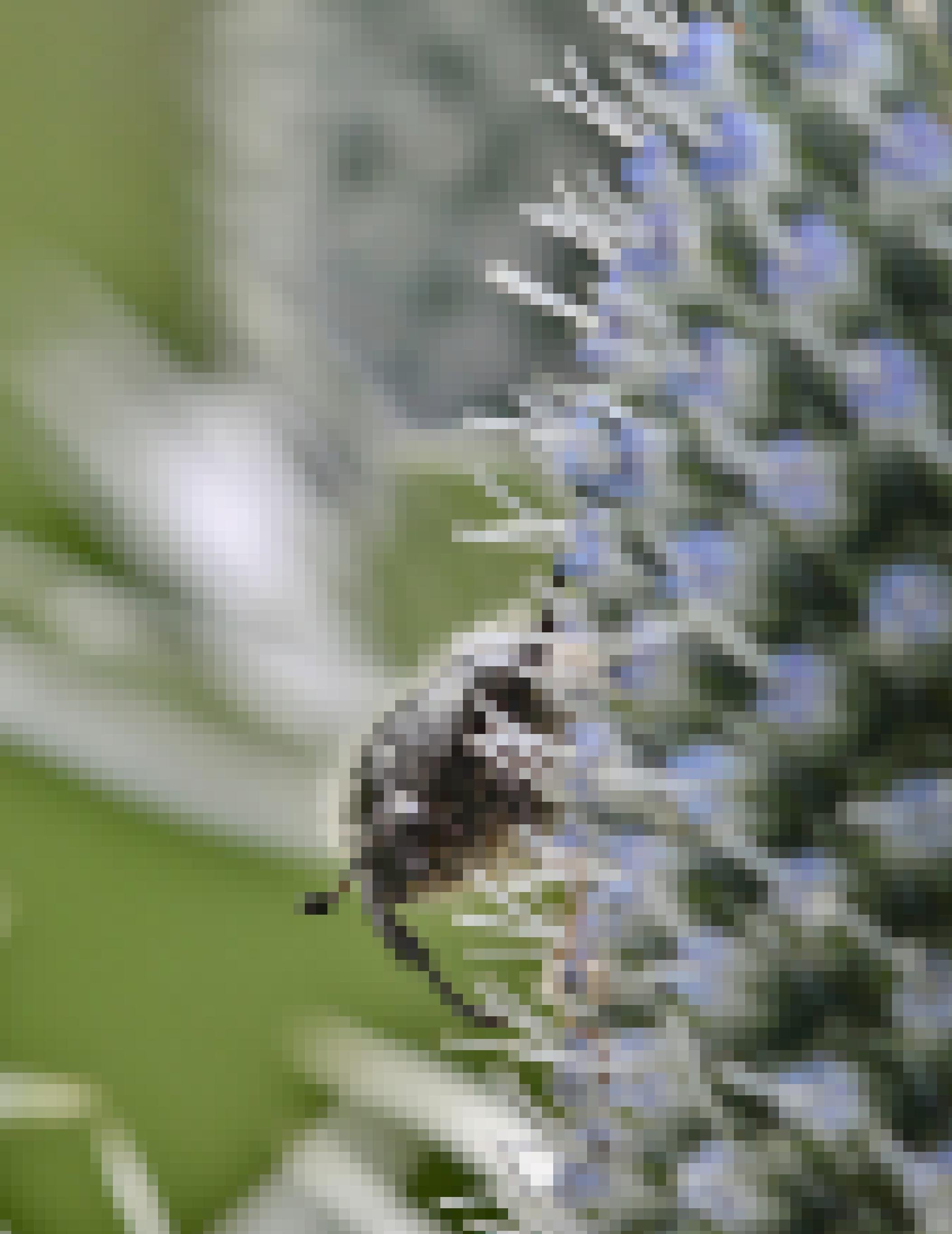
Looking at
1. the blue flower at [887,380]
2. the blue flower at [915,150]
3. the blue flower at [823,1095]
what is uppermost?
the blue flower at [915,150]

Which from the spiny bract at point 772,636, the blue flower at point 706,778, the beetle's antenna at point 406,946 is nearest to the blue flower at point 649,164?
the spiny bract at point 772,636

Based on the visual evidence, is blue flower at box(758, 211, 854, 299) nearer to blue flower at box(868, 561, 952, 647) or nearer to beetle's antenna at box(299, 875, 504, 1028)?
blue flower at box(868, 561, 952, 647)

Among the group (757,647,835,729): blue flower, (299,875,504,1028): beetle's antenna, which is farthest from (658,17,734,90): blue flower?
(299,875,504,1028): beetle's antenna

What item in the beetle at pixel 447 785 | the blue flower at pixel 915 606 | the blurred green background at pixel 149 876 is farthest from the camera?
the blurred green background at pixel 149 876

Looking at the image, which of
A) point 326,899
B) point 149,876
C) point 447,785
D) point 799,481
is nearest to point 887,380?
Result: point 799,481

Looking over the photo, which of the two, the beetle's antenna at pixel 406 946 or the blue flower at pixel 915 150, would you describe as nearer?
the blue flower at pixel 915 150

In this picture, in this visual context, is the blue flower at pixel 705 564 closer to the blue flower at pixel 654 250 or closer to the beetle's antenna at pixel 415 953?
the blue flower at pixel 654 250

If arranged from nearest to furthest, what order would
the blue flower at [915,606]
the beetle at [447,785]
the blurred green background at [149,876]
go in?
the blue flower at [915,606]
the beetle at [447,785]
the blurred green background at [149,876]
